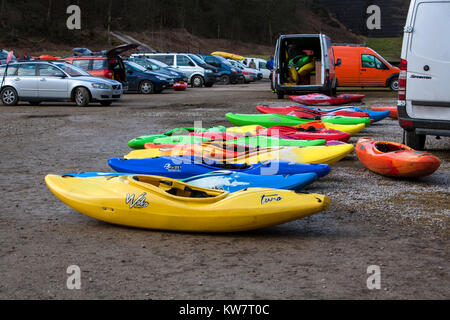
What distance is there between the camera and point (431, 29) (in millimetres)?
8172

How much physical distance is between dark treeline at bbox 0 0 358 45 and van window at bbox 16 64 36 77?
40.4 m

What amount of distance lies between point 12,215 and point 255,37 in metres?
81.8

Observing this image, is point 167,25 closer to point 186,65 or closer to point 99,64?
point 186,65

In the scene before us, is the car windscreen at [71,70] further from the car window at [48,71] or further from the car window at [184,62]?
the car window at [184,62]

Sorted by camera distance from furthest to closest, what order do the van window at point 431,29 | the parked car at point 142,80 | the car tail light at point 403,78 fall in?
the parked car at point 142,80 → the car tail light at point 403,78 → the van window at point 431,29

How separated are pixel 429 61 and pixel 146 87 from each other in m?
18.8

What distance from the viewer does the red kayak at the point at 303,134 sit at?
9312 mm

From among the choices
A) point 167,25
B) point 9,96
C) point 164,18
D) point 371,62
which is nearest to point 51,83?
point 9,96

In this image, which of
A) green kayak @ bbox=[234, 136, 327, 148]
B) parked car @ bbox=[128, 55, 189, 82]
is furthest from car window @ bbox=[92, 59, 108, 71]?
green kayak @ bbox=[234, 136, 327, 148]

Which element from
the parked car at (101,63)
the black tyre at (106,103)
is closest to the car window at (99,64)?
the parked car at (101,63)

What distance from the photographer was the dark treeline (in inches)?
2447

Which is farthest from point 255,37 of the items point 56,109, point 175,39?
point 56,109

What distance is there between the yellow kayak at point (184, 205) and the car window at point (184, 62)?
26.3m

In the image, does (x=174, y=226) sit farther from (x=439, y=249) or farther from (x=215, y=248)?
(x=439, y=249)
